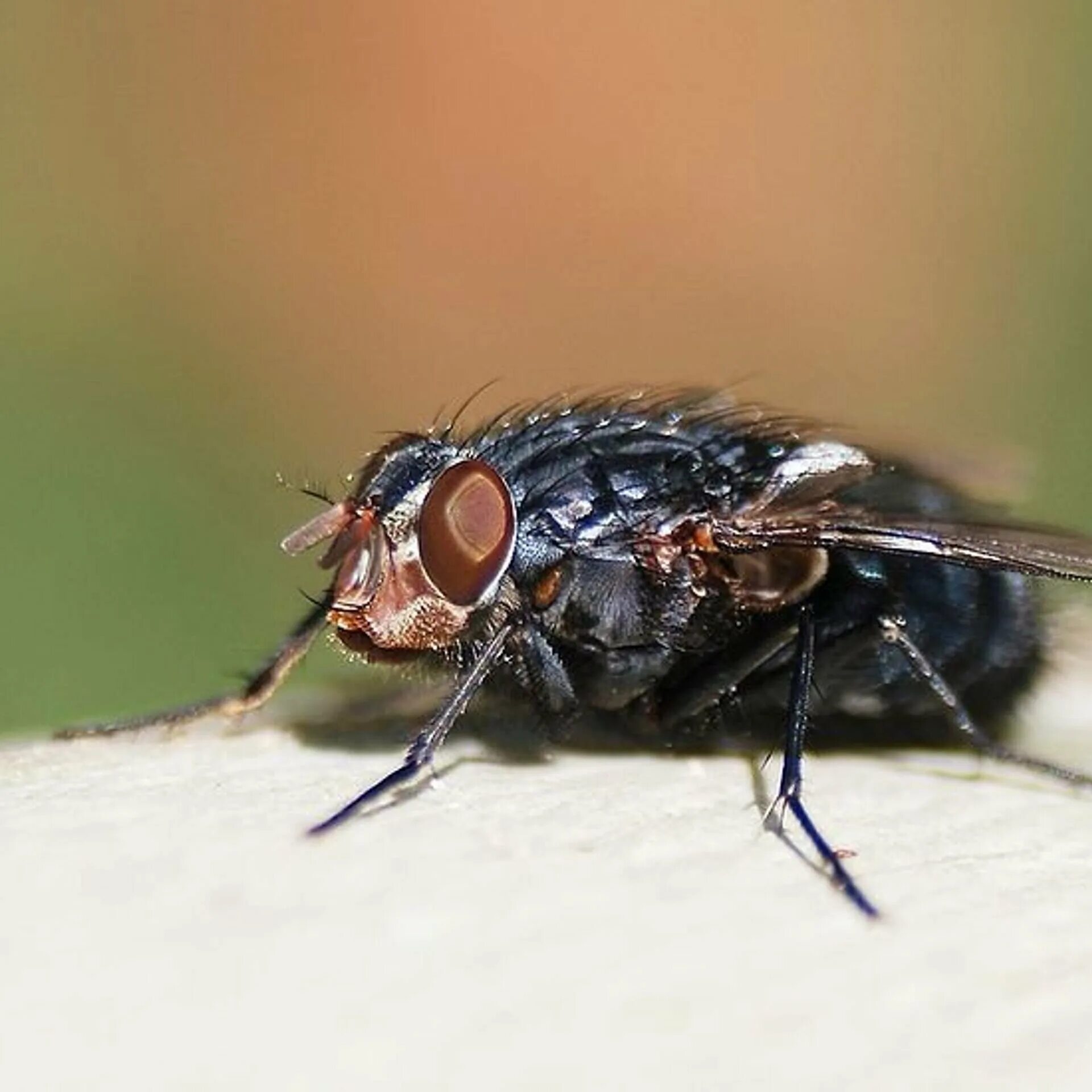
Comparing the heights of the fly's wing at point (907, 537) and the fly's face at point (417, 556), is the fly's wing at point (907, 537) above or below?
below

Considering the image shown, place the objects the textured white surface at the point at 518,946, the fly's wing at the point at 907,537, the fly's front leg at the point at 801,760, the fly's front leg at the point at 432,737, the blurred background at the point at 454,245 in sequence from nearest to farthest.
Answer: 1. the textured white surface at the point at 518,946
2. the fly's front leg at the point at 801,760
3. the fly's front leg at the point at 432,737
4. the fly's wing at the point at 907,537
5. the blurred background at the point at 454,245

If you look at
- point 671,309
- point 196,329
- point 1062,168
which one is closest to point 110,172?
point 196,329

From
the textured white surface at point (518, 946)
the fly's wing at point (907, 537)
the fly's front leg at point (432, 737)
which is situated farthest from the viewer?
the fly's wing at point (907, 537)

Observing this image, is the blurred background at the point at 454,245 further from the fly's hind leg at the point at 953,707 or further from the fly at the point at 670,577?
the fly's hind leg at the point at 953,707

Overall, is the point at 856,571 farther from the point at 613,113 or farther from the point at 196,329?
the point at 613,113

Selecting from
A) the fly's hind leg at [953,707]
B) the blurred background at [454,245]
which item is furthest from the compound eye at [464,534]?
the blurred background at [454,245]
